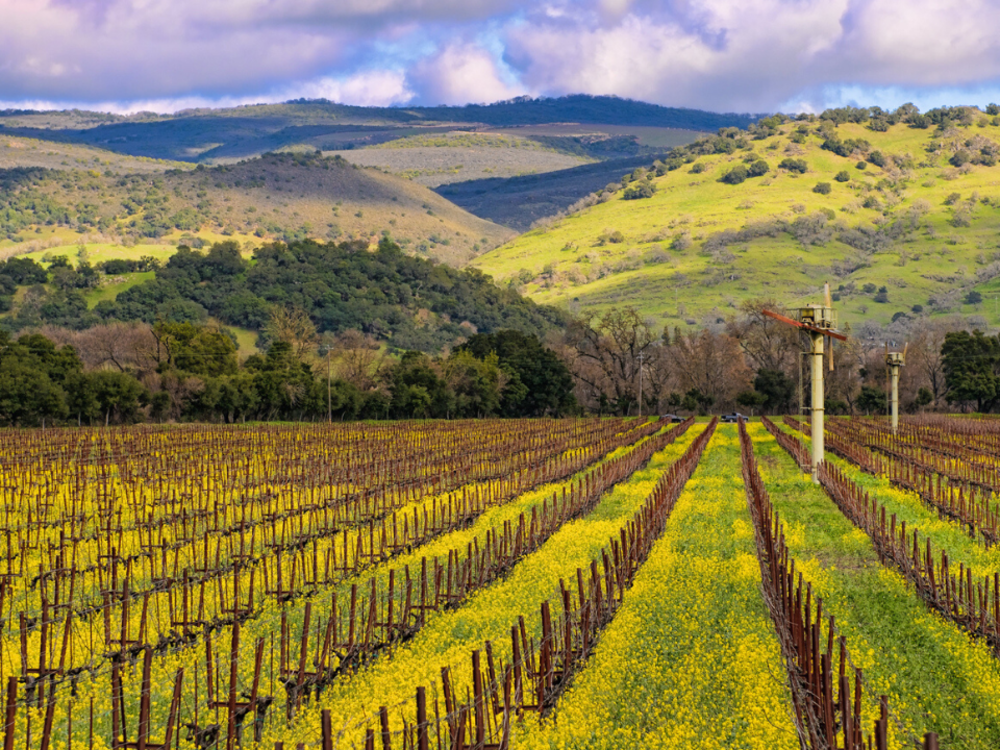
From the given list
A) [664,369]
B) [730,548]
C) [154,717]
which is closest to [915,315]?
[664,369]

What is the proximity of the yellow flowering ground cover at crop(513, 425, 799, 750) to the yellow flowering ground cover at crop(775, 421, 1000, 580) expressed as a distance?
4133 mm

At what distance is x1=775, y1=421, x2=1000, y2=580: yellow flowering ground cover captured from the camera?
19000mm

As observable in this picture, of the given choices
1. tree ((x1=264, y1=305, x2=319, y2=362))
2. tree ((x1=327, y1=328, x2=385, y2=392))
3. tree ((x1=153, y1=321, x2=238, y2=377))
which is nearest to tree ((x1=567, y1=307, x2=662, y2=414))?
tree ((x1=327, y1=328, x2=385, y2=392))

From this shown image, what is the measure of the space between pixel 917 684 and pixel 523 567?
819 centimetres

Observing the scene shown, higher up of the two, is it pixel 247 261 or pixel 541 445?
pixel 247 261

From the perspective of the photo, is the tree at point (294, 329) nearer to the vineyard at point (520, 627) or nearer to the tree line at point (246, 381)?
the tree line at point (246, 381)

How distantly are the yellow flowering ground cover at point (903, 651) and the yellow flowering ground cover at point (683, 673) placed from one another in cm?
112

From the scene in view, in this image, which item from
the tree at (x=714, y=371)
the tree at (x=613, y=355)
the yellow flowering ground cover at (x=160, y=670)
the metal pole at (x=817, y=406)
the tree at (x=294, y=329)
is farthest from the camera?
the tree at (x=613, y=355)

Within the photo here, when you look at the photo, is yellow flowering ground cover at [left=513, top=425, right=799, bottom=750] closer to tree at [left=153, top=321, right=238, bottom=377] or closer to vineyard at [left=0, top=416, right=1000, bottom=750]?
vineyard at [left=0, top=416, right=1000, bottom=750]

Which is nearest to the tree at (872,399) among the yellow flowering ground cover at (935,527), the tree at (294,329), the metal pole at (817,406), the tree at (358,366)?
the tree at (358,366)

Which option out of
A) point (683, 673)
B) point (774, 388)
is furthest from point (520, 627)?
point (774, 388)

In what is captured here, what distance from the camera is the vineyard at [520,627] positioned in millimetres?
10531

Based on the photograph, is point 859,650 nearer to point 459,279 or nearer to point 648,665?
point 648,665

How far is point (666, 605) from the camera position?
50.4ft
